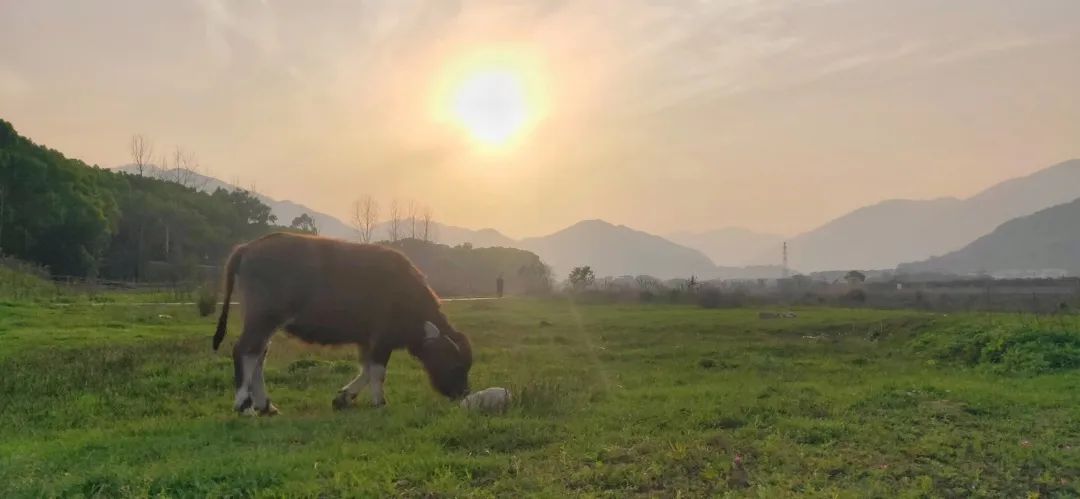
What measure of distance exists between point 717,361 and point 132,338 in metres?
13.2

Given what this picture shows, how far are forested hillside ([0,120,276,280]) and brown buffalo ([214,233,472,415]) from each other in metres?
37.0

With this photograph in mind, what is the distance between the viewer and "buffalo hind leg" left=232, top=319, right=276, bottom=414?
8.66 meters

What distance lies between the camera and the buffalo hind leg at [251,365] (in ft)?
28.4

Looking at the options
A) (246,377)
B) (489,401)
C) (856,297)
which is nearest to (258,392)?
(246,377)

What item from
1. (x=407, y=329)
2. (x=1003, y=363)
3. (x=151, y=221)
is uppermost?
(x=151, y=221)

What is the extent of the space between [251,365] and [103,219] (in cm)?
4027

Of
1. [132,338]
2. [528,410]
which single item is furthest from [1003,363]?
[132,338]

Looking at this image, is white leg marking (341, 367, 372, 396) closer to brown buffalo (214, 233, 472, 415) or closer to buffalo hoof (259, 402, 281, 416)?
brown buffalo (214, 233, 472, 415)

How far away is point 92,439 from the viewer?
7141 mm

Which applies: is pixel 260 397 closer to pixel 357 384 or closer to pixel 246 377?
pixel 246 377

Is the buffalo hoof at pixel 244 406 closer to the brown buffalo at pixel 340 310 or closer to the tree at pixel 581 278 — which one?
the brown buffalo at pixel 340 310

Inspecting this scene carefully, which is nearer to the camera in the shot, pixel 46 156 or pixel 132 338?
pixel 132 338

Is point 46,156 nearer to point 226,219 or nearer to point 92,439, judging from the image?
point 226,219

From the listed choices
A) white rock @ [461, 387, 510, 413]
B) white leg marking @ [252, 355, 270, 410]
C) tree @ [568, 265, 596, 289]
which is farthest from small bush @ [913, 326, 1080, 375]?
tree @ [568, 265, 596, 289]
